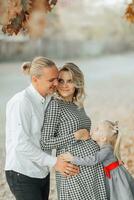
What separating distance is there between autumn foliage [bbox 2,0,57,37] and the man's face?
1081 mm

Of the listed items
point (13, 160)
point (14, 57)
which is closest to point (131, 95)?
point (14, 57)

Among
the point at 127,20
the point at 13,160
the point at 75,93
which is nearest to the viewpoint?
the point at 13,160

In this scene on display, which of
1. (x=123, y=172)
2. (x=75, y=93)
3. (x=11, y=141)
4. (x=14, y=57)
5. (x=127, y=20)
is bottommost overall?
(x=123, y=172)

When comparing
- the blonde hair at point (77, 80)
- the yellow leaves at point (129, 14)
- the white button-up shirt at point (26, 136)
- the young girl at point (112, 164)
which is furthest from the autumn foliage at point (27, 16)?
the young girl at point (112, 164)

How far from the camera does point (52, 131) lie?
325cm

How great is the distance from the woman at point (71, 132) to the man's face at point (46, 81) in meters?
0.09

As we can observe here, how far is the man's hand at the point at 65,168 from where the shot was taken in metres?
3.26

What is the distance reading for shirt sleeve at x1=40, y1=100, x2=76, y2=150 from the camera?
3230 millimetres

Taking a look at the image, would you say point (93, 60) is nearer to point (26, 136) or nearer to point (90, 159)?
point (90, 159)

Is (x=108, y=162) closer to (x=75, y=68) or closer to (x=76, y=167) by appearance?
(x=76, y=167)

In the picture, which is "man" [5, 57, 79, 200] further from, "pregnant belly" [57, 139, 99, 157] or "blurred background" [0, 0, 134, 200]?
"blurred background" [0, 0, 134, 200]

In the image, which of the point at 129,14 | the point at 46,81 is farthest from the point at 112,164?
the point at 129,14

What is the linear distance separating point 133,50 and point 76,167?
157cm

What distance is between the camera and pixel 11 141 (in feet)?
10.3
